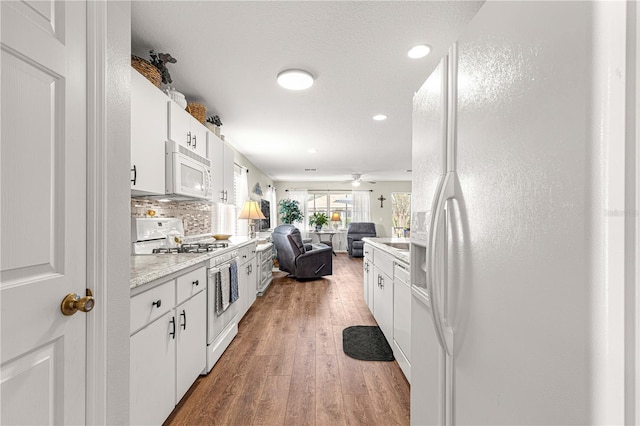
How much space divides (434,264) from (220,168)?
297 cm

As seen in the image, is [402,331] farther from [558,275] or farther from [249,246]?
[249,246]

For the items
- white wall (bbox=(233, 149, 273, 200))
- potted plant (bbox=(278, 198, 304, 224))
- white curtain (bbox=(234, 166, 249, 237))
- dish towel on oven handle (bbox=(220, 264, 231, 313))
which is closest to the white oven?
dish towel on oven handle (bbox=(220, 264, 231, 313))

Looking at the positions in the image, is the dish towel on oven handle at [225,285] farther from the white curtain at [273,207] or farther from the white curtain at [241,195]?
the white curtain at [273,207]

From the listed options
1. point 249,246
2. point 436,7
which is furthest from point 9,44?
point 249,246

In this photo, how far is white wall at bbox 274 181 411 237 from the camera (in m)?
9.68

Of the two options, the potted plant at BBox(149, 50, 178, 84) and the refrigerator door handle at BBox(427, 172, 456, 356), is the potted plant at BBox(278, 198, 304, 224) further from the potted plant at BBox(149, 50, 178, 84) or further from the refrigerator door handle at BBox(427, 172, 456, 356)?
the refrigerator door handle at BBox(427, 172, 456, 356)

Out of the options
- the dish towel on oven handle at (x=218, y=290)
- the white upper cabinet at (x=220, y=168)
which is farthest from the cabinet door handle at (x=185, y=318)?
the white upper cabinet at (x=220, y=168)

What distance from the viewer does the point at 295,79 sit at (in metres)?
2.41

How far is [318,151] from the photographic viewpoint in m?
5.29

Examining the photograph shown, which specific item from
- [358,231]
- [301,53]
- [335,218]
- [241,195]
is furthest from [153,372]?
[335,218]

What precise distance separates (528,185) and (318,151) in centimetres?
481

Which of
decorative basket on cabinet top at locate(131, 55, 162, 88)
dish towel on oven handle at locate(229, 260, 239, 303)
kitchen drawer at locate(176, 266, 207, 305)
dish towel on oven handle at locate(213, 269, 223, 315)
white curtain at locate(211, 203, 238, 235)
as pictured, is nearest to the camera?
kitchen drawer at locate(176, 266, 207, 305)

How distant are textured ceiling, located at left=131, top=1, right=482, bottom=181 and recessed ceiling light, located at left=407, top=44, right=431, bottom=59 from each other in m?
0.05

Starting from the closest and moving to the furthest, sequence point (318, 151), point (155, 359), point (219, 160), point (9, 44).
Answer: point (9, 44) < point (155, 359) < point (219, 160) < point (318, 151)
